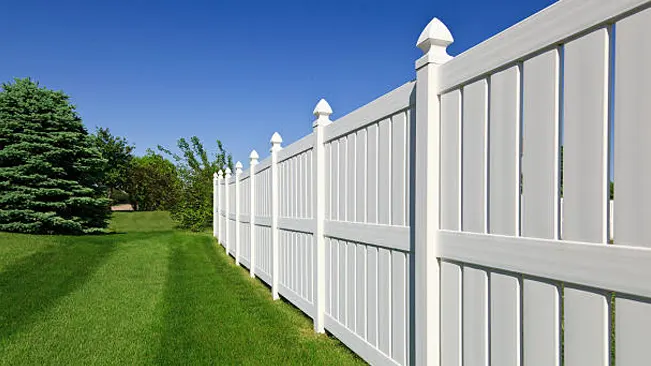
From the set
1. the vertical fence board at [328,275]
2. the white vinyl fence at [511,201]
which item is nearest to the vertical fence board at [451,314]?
the white vinyl fence at [511,201]

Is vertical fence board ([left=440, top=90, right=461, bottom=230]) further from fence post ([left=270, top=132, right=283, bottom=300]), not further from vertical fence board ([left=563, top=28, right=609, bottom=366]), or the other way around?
fence post ([left=270, top=132, right=283, bottom=300])

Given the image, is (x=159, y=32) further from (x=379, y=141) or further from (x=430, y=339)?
(x=430, y=339)

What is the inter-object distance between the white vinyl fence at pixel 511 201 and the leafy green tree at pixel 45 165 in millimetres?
14966

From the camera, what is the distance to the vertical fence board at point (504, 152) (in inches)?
74.2

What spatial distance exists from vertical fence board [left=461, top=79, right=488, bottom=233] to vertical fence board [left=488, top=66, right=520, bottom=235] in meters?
0.05

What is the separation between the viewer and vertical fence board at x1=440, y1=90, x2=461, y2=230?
89.2 inches

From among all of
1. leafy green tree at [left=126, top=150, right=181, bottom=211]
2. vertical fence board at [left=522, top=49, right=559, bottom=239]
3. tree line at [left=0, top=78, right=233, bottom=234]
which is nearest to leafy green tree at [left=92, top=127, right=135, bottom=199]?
leafy green tree at [left=126, top=150, right=181, bottom=211]

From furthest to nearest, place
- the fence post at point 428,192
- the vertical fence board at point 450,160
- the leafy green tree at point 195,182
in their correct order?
the leafy green tree at point 195,182, the fence post at point 428,192, the vertical fence board at point 450,160

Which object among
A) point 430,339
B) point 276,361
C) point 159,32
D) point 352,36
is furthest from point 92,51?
point 430,339

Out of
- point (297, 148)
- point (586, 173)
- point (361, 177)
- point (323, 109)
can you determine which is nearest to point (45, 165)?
point (297, 148)

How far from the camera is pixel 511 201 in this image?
190cm

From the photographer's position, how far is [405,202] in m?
2.81

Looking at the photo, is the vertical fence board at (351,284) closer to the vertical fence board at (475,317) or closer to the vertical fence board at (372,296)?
the vertical fence board at (372,296)

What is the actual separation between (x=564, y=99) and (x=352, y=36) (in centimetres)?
998
